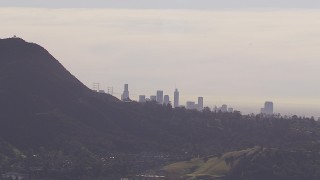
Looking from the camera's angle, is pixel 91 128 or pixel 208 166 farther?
pixel 91 128

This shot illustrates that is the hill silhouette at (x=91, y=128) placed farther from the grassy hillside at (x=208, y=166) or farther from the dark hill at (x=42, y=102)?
the grassy hillside at (x=208, y=166)

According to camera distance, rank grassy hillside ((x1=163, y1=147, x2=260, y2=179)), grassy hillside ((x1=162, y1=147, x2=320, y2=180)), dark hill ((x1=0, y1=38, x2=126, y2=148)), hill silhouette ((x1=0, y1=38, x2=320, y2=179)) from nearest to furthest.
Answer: grassy hillside ((x1=162, y1=147, x2=320, y2=180)), grassy hillside ((x1=163, y1=147, x2=260, y2=179)), hill silhouette ((x1=0, y1=38, x2=320, y2=179)), dark hill ((x1=0, y1=38, x2=126, y2=148))

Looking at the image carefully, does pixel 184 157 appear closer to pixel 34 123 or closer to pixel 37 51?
pixel 34 123

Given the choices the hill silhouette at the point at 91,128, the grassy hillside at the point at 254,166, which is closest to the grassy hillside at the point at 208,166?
the grassy hillside at the point at 254,166

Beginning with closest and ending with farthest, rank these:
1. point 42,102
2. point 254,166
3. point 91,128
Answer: point 254,166, point 91,128, point 42,102

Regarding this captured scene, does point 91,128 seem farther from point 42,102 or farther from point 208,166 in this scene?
point 208,166

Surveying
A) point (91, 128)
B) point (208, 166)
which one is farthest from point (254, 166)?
point (91, 128)

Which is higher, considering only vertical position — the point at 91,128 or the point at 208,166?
the point at 91,128

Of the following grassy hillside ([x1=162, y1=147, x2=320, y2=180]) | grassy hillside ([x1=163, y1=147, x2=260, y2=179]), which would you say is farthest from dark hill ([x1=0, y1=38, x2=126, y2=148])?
grassy hillside ([x1=162, y1=147, x2=320, y2=180])

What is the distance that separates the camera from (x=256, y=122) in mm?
177875

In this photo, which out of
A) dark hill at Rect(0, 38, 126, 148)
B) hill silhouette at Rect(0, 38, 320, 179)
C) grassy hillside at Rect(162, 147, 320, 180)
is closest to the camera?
grassy hillside at Rect(162, 147, 320, 180)

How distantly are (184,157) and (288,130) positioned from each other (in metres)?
32.7

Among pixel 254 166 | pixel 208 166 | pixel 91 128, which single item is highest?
pixel 91 128

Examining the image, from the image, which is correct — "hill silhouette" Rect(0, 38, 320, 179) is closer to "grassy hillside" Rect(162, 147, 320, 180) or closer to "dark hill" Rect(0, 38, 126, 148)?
"dark hill" Rect(0, 38, 126, 148)
